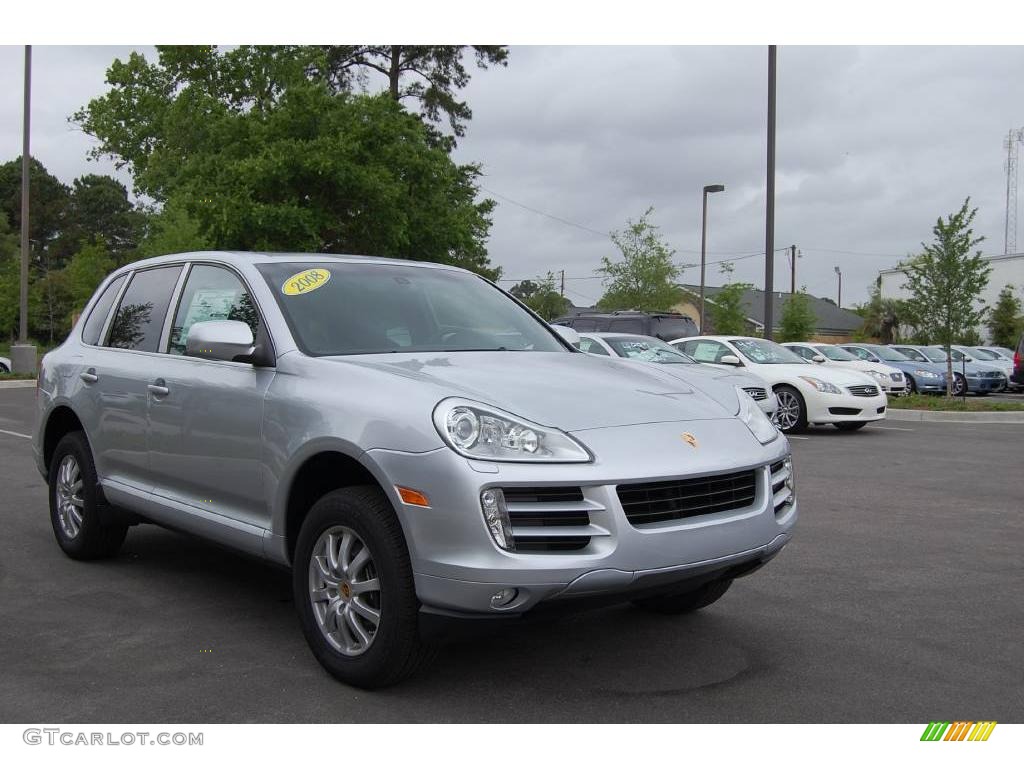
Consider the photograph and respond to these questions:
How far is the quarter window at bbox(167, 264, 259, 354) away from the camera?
15.8 feet

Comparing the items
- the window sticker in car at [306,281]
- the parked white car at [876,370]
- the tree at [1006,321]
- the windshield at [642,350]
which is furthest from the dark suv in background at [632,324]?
the tree at [1006,321]

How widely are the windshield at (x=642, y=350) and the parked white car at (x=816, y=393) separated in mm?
991

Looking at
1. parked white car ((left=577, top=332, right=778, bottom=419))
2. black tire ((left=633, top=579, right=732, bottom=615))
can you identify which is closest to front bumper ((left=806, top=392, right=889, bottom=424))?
parked white car ((left=577, top=332, right=778, bottom=419))

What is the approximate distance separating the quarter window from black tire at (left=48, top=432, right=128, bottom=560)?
3.44 ft

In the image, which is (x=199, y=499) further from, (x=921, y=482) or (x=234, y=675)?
(x=921, y=482)

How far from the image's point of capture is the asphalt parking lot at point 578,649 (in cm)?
366

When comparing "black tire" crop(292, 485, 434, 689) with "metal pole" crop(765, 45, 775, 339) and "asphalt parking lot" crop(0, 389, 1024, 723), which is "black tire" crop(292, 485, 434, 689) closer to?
"asphalt parking lot" crop(0, 389, 1024, 723)

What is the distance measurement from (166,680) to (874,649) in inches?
114

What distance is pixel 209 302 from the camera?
16.7 ft

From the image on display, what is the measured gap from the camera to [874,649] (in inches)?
171

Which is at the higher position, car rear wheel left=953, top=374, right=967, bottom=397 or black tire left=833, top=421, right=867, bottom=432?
car rear wheel left=953, top=374, right=967, bottom=397

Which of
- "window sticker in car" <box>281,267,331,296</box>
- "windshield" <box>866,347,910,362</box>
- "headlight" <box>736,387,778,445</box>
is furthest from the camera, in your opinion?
"windshield" <box>866,347,910,362</box>

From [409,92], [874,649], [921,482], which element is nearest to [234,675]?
[874,649]
